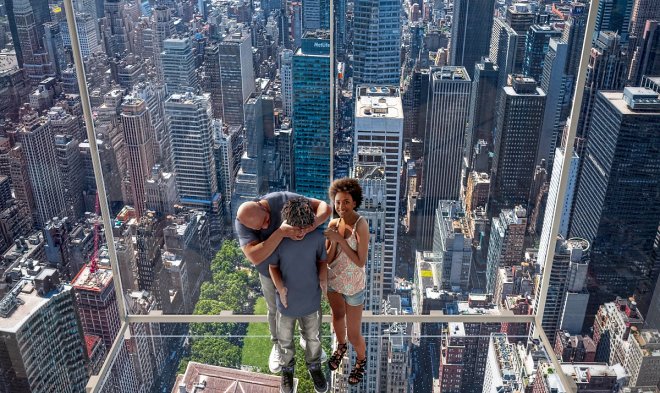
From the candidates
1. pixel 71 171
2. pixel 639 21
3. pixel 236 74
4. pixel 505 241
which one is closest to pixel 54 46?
pixel 71 171

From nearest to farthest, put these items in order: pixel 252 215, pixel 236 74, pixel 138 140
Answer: pixel 252 215 < pixel 138 140 < pixel 236 74

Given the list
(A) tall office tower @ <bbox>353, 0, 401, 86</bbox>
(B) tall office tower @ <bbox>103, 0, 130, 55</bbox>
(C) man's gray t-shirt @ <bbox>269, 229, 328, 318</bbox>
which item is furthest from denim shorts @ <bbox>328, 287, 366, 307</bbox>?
(B) tall office tower @ <bbox>103, 0, 130, 55</bbox>

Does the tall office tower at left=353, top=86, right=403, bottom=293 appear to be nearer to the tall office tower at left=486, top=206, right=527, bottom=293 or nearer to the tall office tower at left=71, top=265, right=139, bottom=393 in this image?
the tall office tower at left=71, top=265, right=139, bottom=393

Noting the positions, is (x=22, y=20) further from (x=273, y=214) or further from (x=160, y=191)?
(x=273, y=214)

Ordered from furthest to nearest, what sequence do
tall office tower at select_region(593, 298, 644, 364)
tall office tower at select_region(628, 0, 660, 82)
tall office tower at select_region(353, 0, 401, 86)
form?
1. tall office tower at select_region(353, 0, 401, 86)
2. tall office tower at select_region(628, 0, 660, 82)
3. tall office tower at select_region(593, 298, 644, 364)

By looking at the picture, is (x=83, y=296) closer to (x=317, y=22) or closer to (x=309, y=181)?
(x=309, y=181)

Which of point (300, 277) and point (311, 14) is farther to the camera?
point (311, 14)
